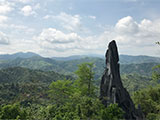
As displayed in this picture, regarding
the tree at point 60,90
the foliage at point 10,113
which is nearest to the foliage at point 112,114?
the foliage at point 10,113

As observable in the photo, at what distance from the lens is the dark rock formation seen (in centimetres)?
3099

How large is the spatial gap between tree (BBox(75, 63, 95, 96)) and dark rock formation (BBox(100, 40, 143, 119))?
124 inches

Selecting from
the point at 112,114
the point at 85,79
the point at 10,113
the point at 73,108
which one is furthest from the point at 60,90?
the point at 112,114

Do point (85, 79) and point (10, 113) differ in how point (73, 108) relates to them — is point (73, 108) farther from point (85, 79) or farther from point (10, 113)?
point (10, 113)

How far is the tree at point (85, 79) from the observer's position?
34875mm

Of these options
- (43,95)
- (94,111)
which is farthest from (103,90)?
(43,95)

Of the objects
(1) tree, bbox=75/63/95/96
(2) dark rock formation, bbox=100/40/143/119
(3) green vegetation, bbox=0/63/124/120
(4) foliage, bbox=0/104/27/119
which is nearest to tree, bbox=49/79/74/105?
(3) green vegetation, bbox=0/63/124/120

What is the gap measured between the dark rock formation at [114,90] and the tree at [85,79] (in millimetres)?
3153

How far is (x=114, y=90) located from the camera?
31.1 m

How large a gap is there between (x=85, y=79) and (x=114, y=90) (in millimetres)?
7849

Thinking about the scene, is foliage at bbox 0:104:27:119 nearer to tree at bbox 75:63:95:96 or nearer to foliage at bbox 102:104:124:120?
foliage at bbox 102:104:124:120

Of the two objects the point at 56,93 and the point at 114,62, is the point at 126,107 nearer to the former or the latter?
the point at 114,62

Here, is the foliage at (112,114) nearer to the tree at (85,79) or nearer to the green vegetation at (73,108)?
the green vegetation at (73,108)

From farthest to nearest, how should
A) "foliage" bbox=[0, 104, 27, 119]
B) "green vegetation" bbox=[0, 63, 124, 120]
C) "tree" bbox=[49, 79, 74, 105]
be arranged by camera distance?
"tree" bbox=[49, 79, 74, 105]
"green vegetation" bbox=[0, 63, 124, 120]
"foliage" bbox=[0, 104, 27, 119]
